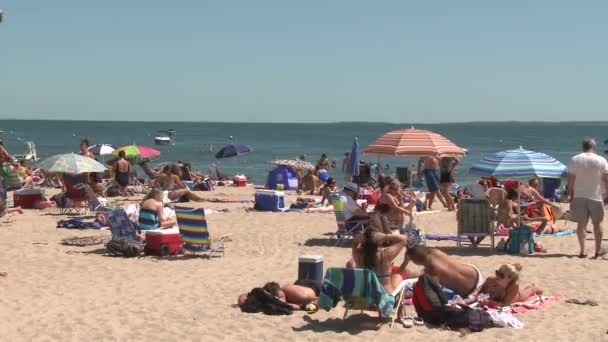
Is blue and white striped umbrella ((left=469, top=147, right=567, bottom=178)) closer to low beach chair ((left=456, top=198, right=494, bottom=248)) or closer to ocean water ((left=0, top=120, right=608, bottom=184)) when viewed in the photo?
low beach chair ((left=456, top=198, right=494, bottom=248))

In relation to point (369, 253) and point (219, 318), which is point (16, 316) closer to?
point (219, 318)

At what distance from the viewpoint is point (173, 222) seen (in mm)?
10180

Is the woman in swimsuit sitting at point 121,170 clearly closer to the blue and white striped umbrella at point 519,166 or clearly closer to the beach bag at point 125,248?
the beach bag at point 125,248

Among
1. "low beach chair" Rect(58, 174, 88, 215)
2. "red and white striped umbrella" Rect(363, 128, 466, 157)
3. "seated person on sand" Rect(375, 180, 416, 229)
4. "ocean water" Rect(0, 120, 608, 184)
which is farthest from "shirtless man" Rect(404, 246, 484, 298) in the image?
"ocean water" Rect(0, 120, 608, 184)

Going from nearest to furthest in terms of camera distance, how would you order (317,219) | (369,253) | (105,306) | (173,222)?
(369,253)
(105,306)
(173,222)
(317,219)

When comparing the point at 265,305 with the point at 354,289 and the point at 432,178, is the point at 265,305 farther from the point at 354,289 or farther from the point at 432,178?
the point at 432,178

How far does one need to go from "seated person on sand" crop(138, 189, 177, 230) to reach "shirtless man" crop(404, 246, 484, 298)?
4434 mm


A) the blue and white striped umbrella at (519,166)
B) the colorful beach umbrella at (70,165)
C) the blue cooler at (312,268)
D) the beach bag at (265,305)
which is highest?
the blue and white striped umbrella at (519,166)

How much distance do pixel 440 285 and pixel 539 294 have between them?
3.96 ft

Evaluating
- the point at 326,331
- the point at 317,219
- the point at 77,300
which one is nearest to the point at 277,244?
the point at 317,219

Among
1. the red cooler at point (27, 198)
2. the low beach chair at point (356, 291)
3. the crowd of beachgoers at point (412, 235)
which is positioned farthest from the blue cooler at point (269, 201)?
the low beach chair at point (356, 291)

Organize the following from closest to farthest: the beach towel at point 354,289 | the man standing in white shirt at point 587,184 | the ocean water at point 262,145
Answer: the beach towel at point 354,289, the man standing in white shirt at point 587,184, the ocean water at point 262,145

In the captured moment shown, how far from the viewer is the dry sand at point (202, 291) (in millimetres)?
6074

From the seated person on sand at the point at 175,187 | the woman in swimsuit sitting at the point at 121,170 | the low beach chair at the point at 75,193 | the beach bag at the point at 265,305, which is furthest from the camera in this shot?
the woman in swimsuit sitting at the point at 121,170
